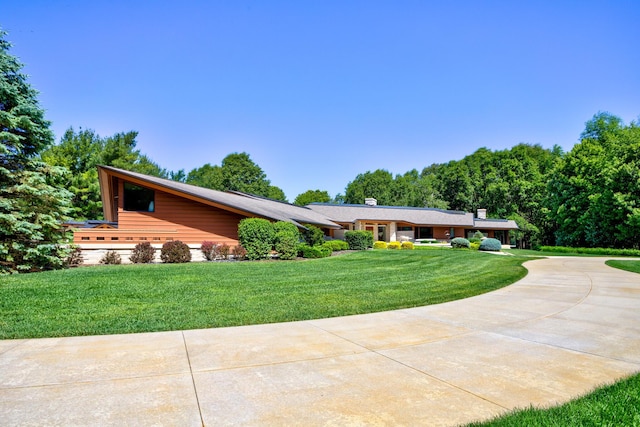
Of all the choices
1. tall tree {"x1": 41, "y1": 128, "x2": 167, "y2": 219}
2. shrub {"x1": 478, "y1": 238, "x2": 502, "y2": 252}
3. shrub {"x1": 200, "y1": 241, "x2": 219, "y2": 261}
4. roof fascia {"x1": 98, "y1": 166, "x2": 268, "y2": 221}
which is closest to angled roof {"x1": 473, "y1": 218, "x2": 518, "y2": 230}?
shrub {"x1": 478, "y1": 238, "x2": 502, "y2": 252}

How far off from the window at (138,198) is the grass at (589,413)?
61.5 ft

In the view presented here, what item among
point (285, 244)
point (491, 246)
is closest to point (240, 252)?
point (285, 244)

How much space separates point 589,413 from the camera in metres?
2.96

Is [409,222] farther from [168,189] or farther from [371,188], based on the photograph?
[168,189]

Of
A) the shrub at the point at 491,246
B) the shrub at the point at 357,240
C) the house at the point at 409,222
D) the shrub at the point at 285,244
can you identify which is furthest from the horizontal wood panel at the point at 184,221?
the shrub at the point at 491,246

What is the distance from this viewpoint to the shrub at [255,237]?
55.3 ft

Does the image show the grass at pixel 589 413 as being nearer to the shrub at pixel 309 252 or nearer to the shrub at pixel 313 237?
the shrub at pixel 309 252

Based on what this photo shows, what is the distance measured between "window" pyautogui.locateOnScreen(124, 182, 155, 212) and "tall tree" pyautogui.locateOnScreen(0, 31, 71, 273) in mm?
5515

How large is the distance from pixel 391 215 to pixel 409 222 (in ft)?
7.60

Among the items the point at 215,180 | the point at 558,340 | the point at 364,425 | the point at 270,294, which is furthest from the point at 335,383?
the point at 215,180

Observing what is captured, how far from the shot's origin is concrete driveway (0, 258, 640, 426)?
9.91ft

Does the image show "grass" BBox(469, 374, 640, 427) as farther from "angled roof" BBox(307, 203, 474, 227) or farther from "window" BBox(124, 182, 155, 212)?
"angled roof" BBox(307, 203, 474, 227)

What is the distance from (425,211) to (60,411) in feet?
155

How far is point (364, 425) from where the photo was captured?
285 cm
